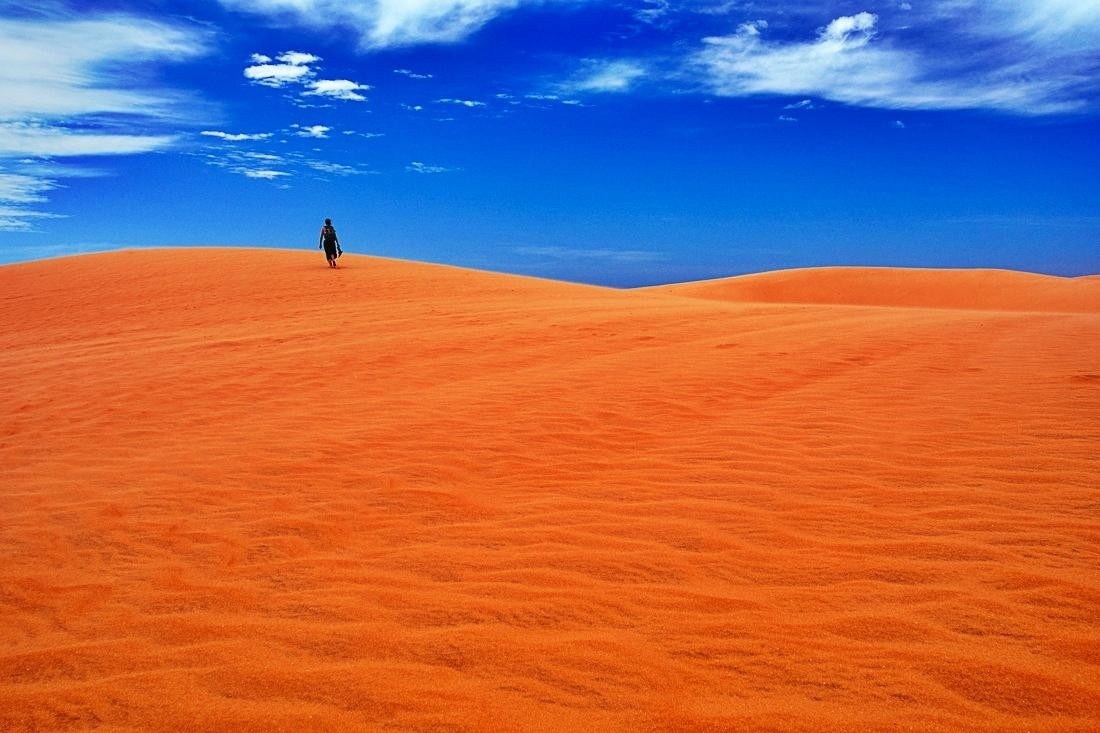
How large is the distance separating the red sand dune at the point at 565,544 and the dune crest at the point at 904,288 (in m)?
25.3

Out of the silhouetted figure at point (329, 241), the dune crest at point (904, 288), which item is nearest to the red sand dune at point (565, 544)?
the silhouetted figure at point (329, 241)

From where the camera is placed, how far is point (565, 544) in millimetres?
4051

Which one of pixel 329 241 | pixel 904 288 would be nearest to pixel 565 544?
pixel 329 241

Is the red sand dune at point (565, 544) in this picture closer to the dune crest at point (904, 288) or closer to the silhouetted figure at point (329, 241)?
the silhouetted figure at point (329, 241)

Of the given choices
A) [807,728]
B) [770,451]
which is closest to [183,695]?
[807,728]

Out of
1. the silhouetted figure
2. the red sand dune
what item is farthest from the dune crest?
the red sand dune

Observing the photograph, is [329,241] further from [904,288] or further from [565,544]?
[904,288]

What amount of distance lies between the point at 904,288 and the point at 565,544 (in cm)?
3703

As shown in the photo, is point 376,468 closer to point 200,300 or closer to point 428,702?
point 428,702

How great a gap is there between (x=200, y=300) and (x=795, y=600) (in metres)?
19.5

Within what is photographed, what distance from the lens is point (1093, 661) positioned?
8.84 feet

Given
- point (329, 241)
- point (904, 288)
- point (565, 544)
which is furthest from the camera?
point (904, 288)

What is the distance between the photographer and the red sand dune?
270 centimetres

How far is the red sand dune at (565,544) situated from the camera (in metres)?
2.70
